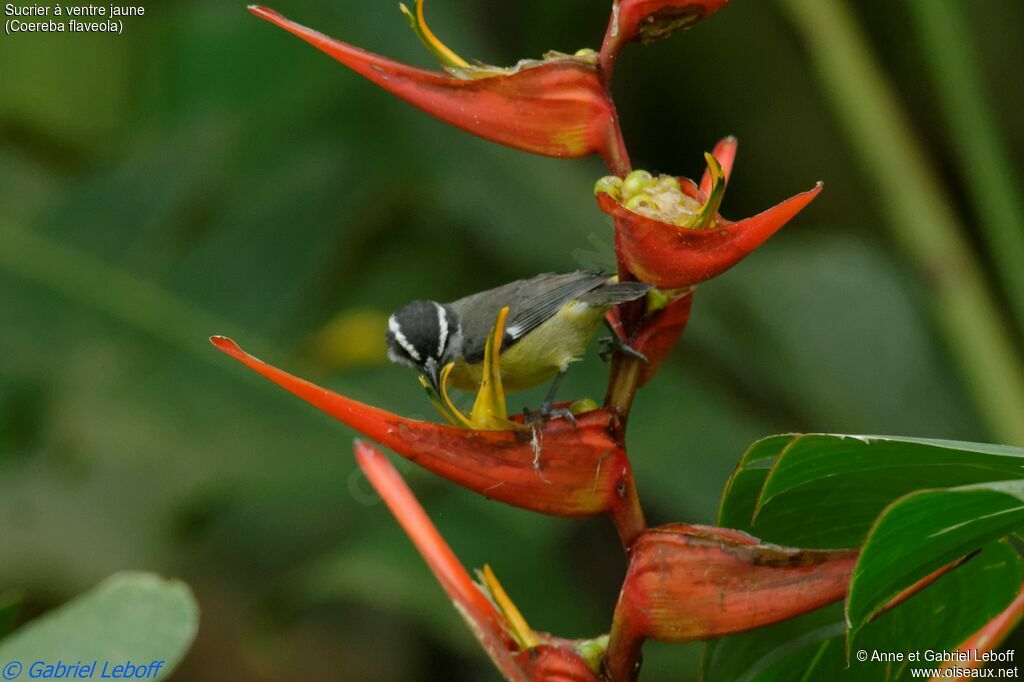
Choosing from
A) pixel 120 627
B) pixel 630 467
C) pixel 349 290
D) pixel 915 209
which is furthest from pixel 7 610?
pixel 915 209

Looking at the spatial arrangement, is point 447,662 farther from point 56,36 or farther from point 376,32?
point 56,36

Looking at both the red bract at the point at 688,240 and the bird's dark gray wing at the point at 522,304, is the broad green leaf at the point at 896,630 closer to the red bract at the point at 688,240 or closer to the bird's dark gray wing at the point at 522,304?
the red bract at the point at 688,240

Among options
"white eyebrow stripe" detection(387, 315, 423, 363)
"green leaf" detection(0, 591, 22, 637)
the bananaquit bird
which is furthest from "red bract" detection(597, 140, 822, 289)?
"white eyebrow stripe" detection(387, 315, 423, 363)

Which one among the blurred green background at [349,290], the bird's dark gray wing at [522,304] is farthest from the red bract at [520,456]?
the blurred green background at [349,290]

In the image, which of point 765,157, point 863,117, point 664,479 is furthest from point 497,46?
point 664,479

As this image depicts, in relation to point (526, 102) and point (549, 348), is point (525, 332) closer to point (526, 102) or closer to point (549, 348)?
point (549, 348)
